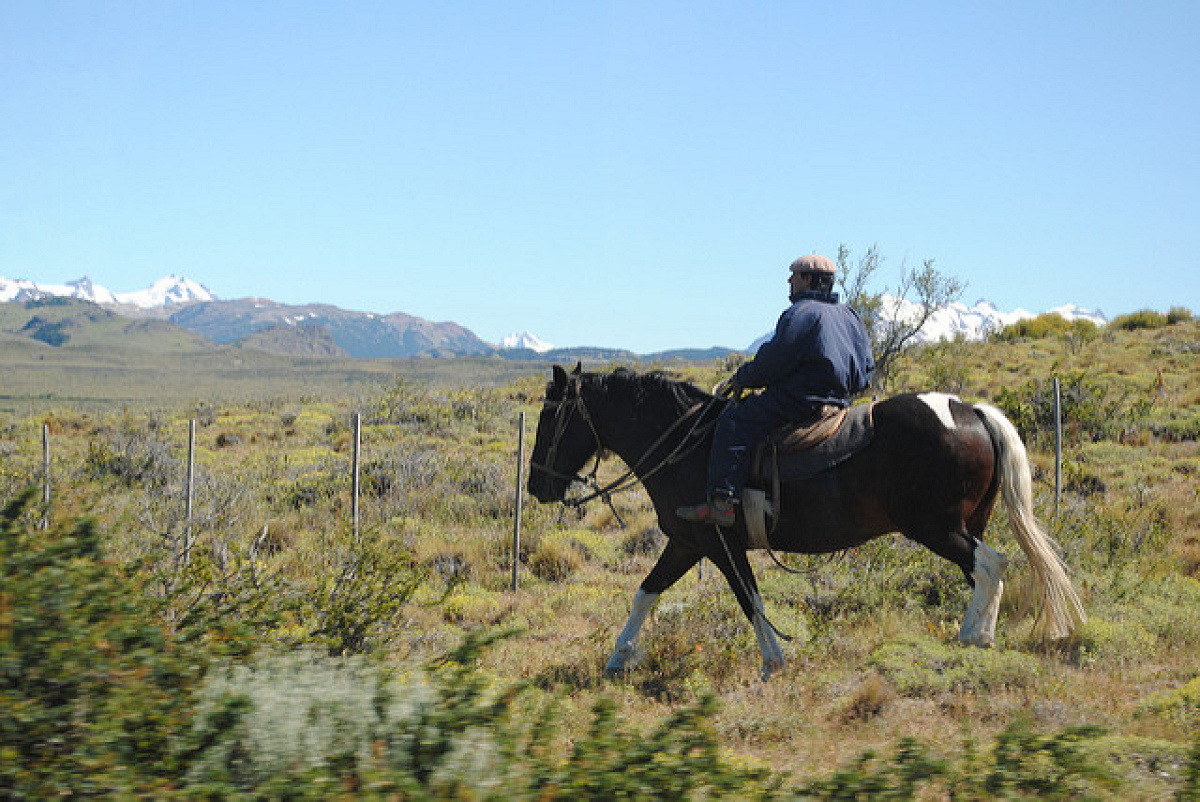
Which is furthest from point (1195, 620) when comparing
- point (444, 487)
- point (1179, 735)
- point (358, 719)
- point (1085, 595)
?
point (444, 487)

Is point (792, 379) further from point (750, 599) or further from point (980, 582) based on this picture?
point (980, 582)

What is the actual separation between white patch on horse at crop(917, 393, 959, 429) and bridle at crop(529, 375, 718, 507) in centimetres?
155

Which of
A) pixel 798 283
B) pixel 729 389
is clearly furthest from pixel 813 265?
pixel 729 389

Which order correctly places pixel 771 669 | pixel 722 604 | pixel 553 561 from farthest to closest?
pixel 553 561 < pixel 722 604 < pixel 771 669

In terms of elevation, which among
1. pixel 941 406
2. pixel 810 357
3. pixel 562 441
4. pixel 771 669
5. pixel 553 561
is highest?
pixel 810 357

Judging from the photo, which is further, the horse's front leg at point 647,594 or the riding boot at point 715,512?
the horse's front leg at point 647,594

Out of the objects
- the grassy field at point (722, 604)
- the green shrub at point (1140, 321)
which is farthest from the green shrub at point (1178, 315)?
the grassy field at point (722, 604)

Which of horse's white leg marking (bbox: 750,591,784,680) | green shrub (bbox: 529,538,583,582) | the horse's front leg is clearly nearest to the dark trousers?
the horse's front leg

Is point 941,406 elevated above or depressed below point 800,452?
above

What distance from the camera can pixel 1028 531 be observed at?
623 centimetres

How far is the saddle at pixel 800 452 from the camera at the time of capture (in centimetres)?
638

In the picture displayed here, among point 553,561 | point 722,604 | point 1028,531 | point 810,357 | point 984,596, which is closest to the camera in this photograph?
point 984,596

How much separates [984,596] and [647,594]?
241cm

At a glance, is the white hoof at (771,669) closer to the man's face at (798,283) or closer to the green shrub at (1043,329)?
the man's face at (798,283)
